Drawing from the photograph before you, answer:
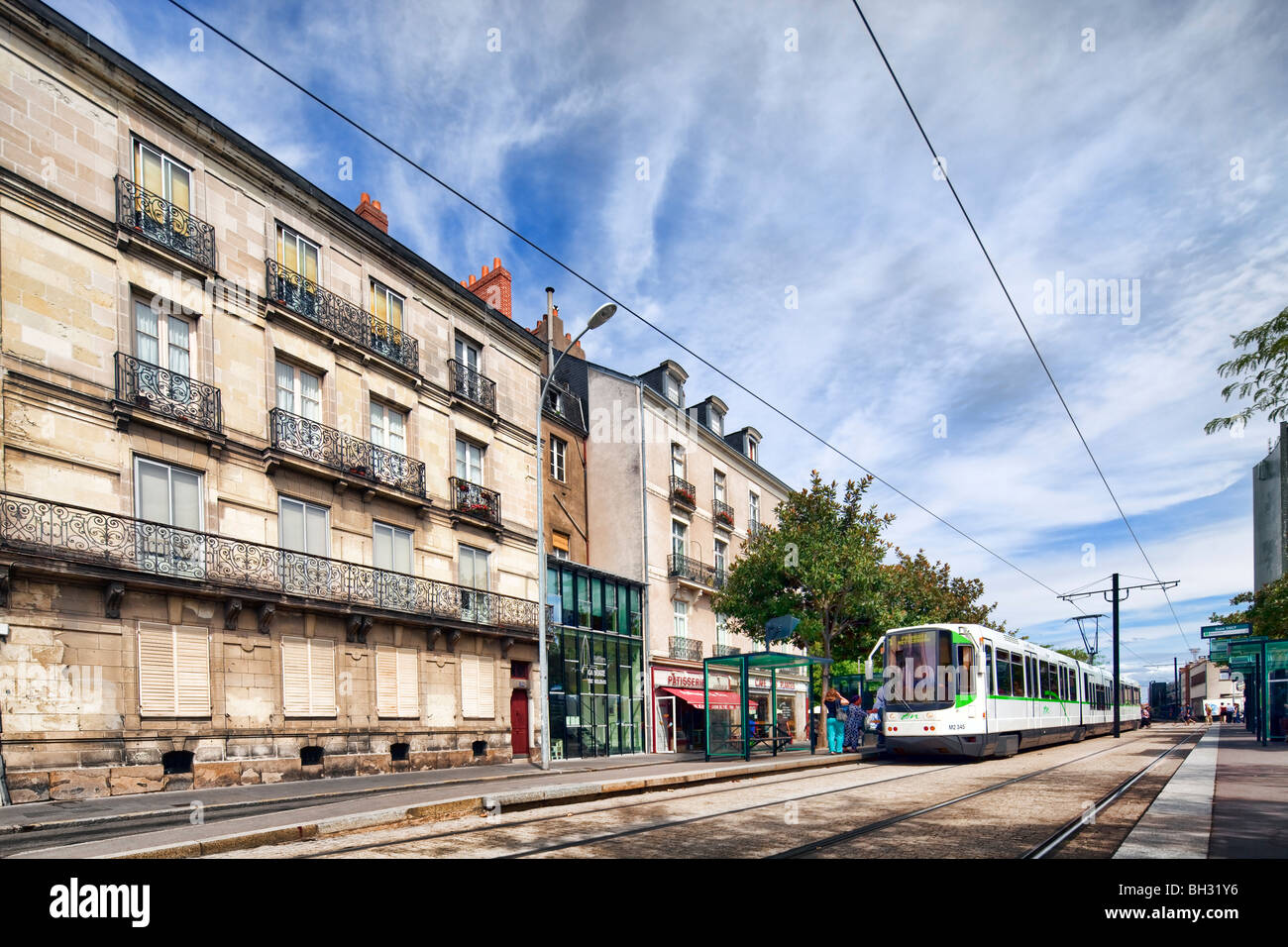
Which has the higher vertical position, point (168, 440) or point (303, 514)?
point (168, 440)

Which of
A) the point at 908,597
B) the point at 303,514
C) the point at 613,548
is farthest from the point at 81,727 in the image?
the point at 908,597

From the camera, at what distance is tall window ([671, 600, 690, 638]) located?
3644 cm

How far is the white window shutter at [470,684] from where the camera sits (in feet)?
79.2

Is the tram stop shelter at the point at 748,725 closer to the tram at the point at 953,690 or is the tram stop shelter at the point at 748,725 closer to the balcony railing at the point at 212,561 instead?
the tram at the point at 953,690

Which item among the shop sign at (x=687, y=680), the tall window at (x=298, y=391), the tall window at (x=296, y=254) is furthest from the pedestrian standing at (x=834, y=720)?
the tall window at (x=296, y=254)

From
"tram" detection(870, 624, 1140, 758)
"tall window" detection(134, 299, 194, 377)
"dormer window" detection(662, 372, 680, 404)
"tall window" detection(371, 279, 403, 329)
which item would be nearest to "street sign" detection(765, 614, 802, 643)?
"tram" detection(870, 624, 1140, 758)

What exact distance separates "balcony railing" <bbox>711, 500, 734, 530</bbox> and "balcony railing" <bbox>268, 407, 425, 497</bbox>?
19.0m

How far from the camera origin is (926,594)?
125 ft

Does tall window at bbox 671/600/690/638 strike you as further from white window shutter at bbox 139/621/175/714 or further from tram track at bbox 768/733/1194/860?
white window shutter at bbox 139/621/175/714

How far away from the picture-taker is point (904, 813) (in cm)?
1075
